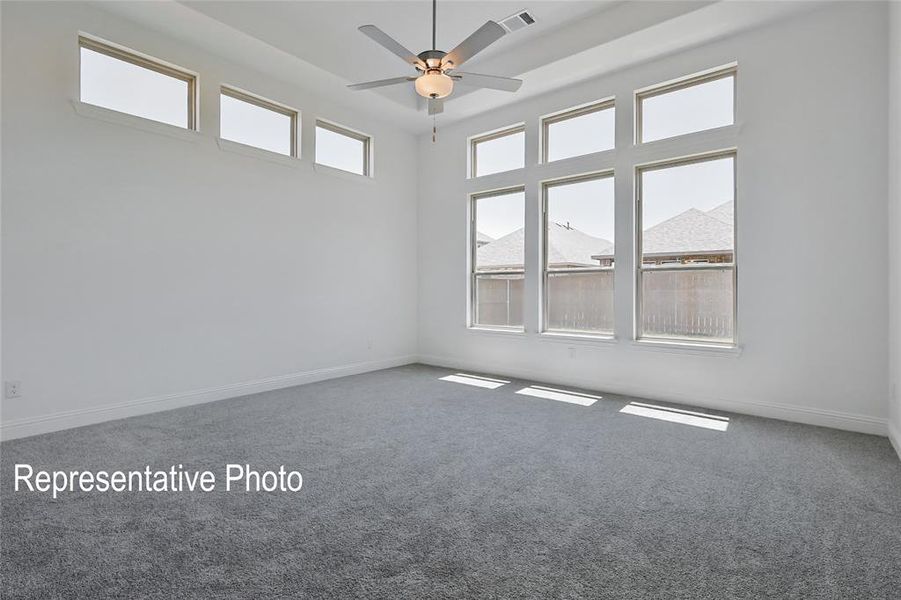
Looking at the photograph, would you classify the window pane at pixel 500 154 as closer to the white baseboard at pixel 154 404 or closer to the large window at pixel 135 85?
the white baseboard at pixel 154 404

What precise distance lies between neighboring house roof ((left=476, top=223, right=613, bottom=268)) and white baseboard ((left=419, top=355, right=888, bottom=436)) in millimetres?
1378

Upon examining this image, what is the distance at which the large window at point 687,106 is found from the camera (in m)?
4.26

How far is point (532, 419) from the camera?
151 inches

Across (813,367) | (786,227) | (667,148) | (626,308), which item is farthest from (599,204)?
(813,367)

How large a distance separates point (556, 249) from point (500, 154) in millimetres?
1560

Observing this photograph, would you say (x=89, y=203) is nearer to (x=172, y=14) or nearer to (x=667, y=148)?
(x=172, y=14)

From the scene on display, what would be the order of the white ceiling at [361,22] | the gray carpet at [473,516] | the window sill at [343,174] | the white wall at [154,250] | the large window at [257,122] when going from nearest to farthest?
1. the gray carpet at [473,516]
2. the white wall at [154,250]
3. the white ceiling at [361,22]
4. the large window at [257,122]
5. the window sill at [343,174]

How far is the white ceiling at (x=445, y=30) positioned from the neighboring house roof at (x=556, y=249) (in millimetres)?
1718

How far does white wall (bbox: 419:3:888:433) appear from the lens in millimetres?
3500

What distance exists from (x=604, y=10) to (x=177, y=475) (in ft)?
16.7

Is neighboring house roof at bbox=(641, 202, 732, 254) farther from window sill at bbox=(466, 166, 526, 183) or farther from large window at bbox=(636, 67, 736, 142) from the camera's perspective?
window sill at bbox=(466, 166, 526, 183)

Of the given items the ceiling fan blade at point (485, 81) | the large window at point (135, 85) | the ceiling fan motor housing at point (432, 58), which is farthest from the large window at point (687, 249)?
the large window at point (135, 85)

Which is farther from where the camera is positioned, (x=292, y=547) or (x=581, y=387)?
(x=581, y=387)

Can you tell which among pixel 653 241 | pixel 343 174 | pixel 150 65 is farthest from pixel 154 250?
pixel 653 241
